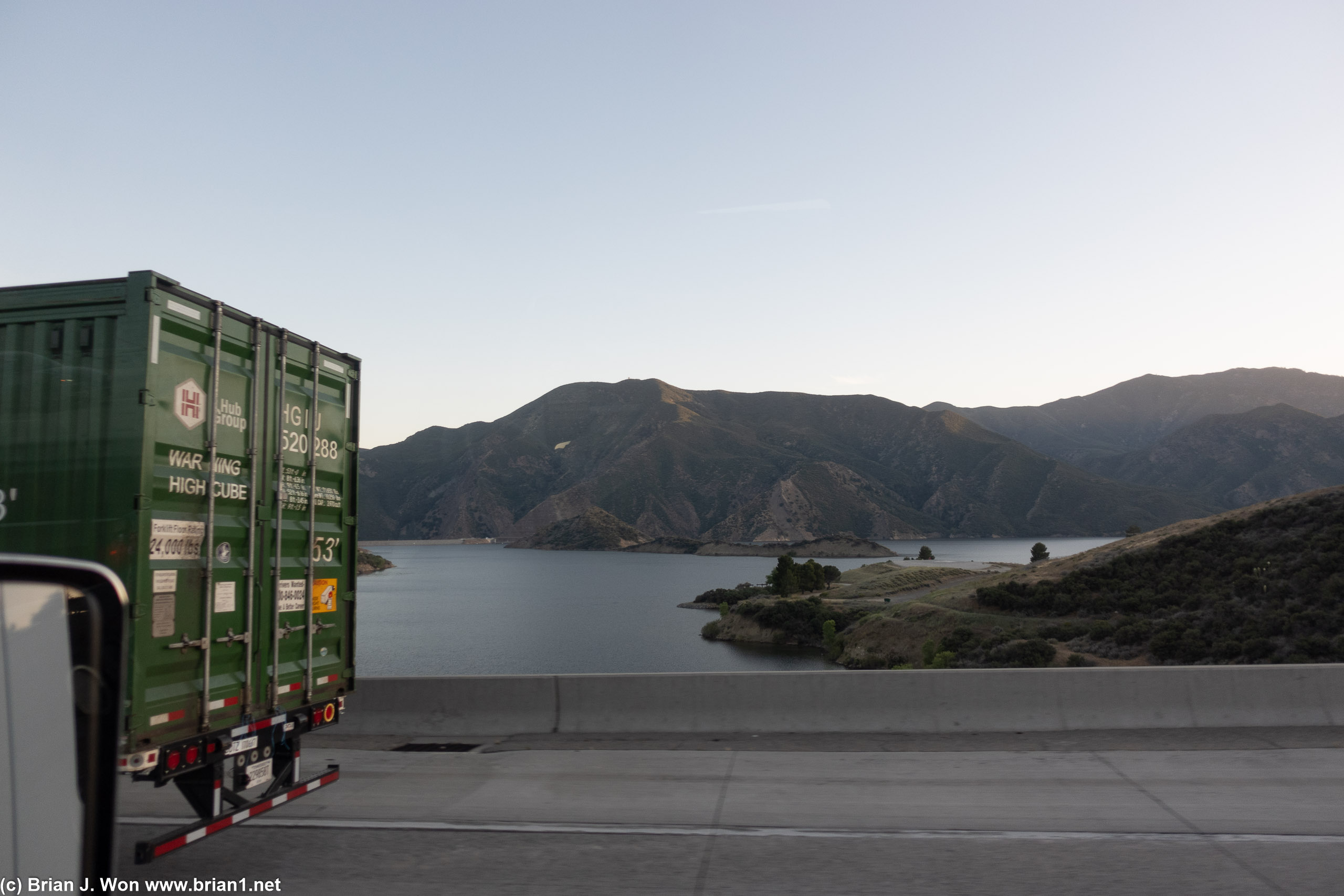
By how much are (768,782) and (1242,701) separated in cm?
598

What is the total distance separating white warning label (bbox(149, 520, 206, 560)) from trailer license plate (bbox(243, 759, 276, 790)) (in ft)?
5.26

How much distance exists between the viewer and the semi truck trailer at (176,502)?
548 centimetres

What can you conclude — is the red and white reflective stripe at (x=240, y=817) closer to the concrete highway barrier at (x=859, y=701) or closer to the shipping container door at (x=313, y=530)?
the shipping container door at (x=313, y=530)

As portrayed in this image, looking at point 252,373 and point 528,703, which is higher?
point 252,373

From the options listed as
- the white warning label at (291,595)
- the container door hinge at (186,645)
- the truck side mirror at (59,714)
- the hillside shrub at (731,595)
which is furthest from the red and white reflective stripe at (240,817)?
the hillside shrub at (731,595)

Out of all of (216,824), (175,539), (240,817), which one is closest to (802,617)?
(240,817)

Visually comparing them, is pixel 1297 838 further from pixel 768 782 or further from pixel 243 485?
pixel 243 485

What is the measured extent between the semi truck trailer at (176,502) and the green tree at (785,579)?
278ft

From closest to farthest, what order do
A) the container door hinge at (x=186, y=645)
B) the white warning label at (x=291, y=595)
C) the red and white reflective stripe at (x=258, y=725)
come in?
the container door hinge at (x=186, y=645)
the red and white reflective stripe at (x=258, y=725)
the white warning label at (x=291, y=595)

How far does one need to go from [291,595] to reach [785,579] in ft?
284

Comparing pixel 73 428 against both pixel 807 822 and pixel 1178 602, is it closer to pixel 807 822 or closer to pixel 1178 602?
pixel 807 822

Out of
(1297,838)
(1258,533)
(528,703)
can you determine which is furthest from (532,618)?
(1297,838)

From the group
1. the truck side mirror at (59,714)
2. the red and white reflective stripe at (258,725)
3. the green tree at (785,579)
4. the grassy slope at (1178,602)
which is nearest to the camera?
the truck side mirror at (59,714)

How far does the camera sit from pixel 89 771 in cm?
249
